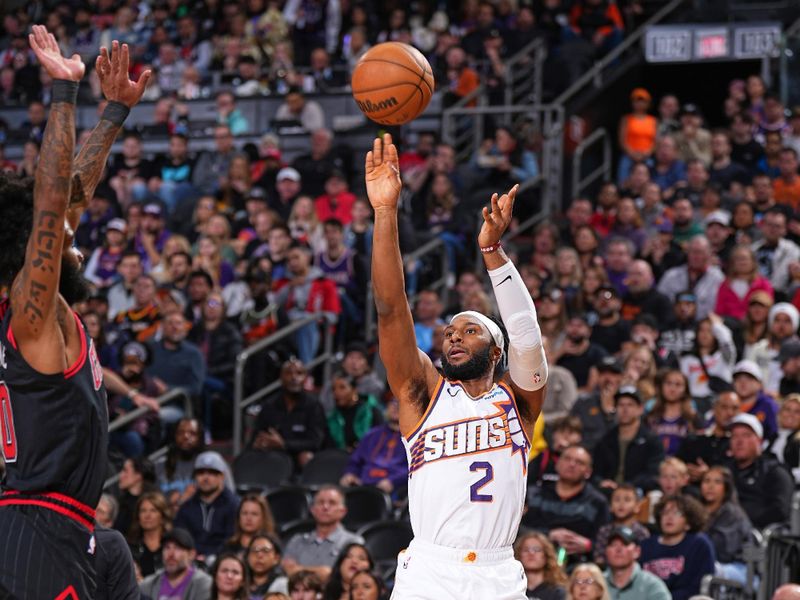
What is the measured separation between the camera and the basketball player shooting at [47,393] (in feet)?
16.3

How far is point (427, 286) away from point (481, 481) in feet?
30.7

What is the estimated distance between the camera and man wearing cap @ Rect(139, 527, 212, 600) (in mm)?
10156

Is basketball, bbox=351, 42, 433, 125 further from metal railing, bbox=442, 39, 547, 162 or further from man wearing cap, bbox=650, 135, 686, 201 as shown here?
metal railing, bbox=442, 39, 547, 162

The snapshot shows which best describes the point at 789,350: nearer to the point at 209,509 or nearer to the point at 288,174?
the point at 209,509

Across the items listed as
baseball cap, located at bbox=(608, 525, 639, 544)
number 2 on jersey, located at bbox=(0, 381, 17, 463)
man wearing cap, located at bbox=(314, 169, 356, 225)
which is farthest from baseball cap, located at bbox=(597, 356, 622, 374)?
number 2 on jersey, located at bbox=(0, 381, 17, 463)

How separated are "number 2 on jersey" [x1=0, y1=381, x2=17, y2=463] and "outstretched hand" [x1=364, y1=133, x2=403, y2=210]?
5.80 ft

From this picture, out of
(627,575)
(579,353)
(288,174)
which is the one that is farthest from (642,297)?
(288,174)

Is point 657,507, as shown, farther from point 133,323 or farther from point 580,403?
point 133,323

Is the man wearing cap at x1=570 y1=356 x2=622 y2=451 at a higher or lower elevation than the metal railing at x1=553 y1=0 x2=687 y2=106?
lower

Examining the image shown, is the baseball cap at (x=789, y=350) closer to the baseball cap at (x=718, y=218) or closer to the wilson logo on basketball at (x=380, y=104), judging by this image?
the baseball cap at (x=718, y=218)

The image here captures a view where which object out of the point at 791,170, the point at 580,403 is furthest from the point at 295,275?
the point at 791,170

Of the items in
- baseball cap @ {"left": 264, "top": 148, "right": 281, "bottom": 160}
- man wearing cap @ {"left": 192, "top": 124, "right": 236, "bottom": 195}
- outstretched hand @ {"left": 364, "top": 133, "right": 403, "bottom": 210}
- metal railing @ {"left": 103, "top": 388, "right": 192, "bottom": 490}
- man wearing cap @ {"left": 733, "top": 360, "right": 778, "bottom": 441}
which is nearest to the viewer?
outstretched hand @ {"left": 364, "top": 133, "right": 403, "bottom": 210}

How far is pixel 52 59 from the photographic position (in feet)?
16.5

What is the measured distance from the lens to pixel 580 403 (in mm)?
12141
